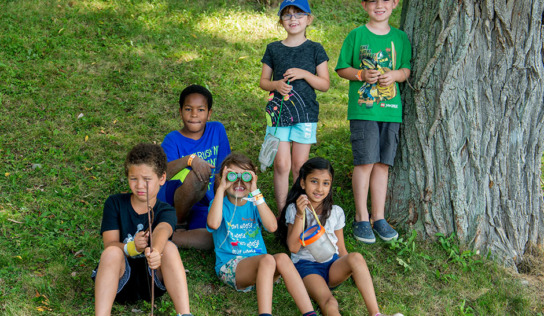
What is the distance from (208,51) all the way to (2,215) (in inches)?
149

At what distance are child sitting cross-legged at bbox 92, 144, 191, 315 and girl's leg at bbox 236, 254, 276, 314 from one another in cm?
47

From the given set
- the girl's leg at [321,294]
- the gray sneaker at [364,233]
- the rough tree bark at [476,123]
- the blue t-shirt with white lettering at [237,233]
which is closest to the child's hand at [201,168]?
the blue t-shirt with white lettering at [237,233]

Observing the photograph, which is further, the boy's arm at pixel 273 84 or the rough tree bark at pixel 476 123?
the boy's arm at pixel 273 84

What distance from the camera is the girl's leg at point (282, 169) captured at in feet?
13.4

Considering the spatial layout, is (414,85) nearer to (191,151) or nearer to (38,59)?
(191,151)

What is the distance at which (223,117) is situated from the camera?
5.88m

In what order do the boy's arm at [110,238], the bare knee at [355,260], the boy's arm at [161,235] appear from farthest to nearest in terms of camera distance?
1. the bare knee at [355,260]
2. the boy's arm at [110,238]
3. the boy's arm at [161,235]

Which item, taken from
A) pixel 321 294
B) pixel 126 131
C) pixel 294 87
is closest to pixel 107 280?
pixel 321 294

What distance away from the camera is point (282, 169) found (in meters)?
4.11

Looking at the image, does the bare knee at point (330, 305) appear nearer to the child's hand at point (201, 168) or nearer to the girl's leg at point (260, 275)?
the girl's leg at point (260, 275)

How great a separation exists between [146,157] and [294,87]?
143cm

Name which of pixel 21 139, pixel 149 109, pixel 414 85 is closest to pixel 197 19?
pixel 149 109

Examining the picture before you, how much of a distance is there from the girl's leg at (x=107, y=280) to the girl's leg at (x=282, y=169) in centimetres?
157

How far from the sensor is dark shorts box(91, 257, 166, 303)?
3.02m
